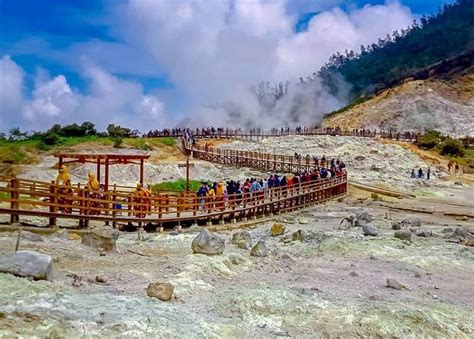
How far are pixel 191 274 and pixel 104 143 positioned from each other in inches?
1731

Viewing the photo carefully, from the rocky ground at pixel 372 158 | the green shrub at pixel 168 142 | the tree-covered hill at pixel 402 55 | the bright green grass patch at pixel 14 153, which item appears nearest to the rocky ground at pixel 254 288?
the rocky ground at pixel 372 158

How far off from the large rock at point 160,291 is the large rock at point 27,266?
2035 mm

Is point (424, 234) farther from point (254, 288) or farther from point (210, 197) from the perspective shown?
point (254, 288)

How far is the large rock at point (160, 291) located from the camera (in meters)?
11.1

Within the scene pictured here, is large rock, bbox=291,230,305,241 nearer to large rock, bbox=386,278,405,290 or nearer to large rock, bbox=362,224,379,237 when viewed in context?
large rock, bbox=362,224,379,237

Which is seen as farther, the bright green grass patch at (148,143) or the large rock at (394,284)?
the bright green grass patch at (148,143)

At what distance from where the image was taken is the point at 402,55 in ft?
545

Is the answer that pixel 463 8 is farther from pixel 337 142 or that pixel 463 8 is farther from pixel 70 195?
pixel 70 195

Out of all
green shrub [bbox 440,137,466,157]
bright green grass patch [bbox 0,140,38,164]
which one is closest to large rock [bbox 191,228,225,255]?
bright green grass patch [bbox 0,140,38,164]

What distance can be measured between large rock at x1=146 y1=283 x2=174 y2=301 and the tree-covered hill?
120m

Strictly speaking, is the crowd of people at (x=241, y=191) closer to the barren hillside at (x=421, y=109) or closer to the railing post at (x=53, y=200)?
the railing post at (x=53, y=200)

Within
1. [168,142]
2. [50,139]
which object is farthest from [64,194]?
[168,142]

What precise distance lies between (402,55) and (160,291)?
167630mm

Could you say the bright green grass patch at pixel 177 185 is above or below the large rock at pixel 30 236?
below
